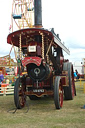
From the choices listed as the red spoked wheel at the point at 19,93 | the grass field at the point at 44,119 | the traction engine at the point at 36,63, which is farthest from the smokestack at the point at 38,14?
the grass field at the point at 44,119

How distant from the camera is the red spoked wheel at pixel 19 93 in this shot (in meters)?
5.52

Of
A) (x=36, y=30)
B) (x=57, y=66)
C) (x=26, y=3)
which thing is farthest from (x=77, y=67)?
(x=36, y=30)

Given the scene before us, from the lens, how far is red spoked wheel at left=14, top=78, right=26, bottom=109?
5516 mm

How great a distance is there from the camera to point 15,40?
600 cm

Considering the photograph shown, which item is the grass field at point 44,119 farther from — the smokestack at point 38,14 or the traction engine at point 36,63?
the smokestack at point 38,14

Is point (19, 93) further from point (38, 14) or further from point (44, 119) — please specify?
point (38, 14)

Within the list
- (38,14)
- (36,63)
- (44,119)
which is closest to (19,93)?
(36,63)

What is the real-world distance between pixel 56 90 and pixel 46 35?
5.33 ft

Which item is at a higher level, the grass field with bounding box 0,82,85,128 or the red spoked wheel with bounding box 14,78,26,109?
the red spoked wheel with bounding box 14,78,26,109

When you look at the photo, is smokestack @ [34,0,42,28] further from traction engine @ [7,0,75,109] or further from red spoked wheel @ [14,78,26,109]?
red spoked wheel @ [14,78,26,109]

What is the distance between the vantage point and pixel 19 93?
575cm

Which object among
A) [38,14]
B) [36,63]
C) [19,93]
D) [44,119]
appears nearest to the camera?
[44,119]

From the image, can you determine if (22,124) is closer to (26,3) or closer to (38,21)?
(38,21)

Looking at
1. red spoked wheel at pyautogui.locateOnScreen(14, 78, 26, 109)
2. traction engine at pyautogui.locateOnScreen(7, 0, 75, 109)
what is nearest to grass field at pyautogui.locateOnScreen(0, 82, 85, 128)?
red spoked wheel at pyautogui.locateOnScreen(14, 78, 26, 109)
